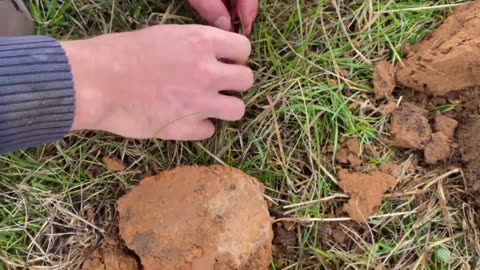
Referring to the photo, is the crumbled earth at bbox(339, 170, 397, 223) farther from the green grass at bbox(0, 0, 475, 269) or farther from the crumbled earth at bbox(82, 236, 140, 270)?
the crumbled earth at bbox(82, 236, 140, 270)

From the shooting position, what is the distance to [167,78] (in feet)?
4.56

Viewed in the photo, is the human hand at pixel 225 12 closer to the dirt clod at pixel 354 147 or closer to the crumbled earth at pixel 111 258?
the dirt clod at pixel 354 147

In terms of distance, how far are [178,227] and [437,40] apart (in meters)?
0.65

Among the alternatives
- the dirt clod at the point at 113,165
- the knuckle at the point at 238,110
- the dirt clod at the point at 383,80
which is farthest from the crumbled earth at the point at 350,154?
the dirt clod at the point at 113,165

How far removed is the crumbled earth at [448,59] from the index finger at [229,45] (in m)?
0.32

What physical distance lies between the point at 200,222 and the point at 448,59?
594 mm

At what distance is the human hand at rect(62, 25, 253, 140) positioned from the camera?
1.38 m

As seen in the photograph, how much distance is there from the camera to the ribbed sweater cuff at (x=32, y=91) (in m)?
1.23

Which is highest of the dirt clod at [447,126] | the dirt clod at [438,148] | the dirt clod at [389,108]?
the dirt clod at [389,108]

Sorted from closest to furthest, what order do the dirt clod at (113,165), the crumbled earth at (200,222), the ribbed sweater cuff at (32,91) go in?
the ribbed sweater cuff at (32,91), the crumbled earth at (200,222), the dirt clod at (113,165)

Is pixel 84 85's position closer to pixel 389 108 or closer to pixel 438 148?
pixel 389 108

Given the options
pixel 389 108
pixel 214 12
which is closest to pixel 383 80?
pixel 389 108

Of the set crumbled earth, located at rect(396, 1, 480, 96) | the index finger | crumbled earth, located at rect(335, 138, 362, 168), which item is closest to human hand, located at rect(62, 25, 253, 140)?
the index finger

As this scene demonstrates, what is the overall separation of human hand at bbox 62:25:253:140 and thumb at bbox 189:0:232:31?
4cm
